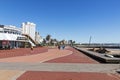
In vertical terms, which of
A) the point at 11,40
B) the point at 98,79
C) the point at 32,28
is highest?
the point at 32,28

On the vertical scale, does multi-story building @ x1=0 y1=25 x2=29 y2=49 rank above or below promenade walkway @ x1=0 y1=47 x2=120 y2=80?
above

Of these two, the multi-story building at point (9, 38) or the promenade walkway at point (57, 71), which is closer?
the promenade walkway at point (57, 71)

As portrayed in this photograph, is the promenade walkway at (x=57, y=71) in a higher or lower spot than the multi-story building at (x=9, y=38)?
lower

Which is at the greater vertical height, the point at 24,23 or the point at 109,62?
the point at 24,23

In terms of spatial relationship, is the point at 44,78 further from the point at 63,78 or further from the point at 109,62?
the point at 109,62

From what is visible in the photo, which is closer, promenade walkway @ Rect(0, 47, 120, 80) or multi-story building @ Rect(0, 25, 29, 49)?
promenade walkway @ Rect(0, 47, 120, 80)

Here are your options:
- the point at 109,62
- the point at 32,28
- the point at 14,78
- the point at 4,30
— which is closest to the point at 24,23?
the point at 32,28

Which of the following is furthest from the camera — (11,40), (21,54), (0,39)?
(11,40)

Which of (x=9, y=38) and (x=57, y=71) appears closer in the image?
(x=57, y=71)

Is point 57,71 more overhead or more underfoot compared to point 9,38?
more underfoot

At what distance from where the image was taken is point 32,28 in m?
115

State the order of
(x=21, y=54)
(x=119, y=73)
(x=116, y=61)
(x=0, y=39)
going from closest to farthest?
(x=119, y=73) → (x=116, y=61) → (x=21, y=54) → (x=0, y=39)

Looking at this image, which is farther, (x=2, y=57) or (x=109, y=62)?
(x=2, y=57)

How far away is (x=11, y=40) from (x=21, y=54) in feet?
64.0
